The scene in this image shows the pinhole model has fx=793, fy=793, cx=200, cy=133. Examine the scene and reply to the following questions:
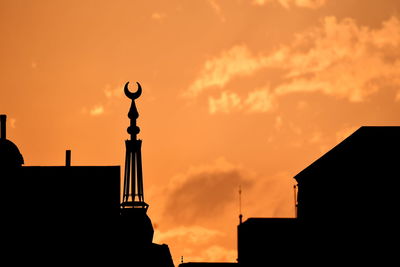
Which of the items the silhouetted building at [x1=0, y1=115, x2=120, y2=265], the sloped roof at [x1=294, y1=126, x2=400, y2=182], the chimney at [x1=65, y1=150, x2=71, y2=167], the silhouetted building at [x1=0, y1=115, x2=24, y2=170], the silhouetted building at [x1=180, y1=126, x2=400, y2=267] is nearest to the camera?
the silhouetted building at [x1=0, y1=115, x2=120, y2=265]

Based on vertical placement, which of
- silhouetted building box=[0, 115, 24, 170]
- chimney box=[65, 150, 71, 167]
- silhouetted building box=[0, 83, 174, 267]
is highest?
chimney box=[65, 150, 71, 167]

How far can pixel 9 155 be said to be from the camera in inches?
2270

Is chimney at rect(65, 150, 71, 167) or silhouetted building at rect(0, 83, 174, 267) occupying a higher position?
chimney at rect(65, 150, 71, 167)

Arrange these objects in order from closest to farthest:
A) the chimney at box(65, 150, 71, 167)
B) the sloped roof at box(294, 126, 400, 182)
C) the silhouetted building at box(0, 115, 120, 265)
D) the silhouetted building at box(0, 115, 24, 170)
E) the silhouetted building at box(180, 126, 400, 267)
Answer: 1. the silhouetted building at box(0, 115, 120, 265)
2. the silhouetted building at box(0, 115, 24, 170)
3. the silhouetted building at box(180, 126, 400, 267)
4. the sloped roof at box(294, 126, 400, 182)
5. the chimney at box(65, 150, 71, 167)

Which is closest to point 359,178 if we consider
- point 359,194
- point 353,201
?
point 359,194

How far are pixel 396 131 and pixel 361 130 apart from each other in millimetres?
2789

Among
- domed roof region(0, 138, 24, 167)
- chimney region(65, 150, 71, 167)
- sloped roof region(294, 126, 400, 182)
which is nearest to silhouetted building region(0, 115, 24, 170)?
domed roof region(0, 138, 24, 167)

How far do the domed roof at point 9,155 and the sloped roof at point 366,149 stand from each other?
25352mm

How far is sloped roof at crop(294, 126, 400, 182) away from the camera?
59.7 metres

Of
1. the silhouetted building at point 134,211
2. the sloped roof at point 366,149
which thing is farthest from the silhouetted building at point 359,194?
the silhouetted building at point 134,211

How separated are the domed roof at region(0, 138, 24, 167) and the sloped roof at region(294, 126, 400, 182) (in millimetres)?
25352

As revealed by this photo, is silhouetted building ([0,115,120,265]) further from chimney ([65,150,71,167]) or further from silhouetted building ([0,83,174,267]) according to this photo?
chimney ([65,150,71,167])

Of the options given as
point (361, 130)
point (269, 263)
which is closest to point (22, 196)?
point (361, 130)

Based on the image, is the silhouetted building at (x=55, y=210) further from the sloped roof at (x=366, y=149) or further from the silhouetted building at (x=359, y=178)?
the silhouetted building at (x=359, y=178)
